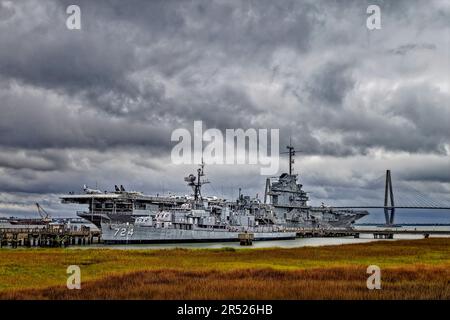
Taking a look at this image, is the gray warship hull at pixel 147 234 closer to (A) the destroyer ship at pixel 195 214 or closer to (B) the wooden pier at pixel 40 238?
(A) the destroyer ship at pixel 195 214

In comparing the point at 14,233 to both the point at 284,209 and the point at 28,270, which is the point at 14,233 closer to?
the point at 28,270

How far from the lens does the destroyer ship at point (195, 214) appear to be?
293 ft

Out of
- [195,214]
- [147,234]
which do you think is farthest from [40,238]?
[195,214]

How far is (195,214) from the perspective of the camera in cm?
9969

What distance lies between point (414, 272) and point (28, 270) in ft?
82.1

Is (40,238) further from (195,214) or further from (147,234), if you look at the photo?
(195,214)

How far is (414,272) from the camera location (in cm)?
2856

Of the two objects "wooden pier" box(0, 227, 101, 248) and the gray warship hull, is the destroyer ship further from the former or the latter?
"wooden pier" box(0, 227, 101, 248)

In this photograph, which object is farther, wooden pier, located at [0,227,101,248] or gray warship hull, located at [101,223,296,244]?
gray warship hull, located at [101,223,296,244]

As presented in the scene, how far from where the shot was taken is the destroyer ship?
89.4 metres

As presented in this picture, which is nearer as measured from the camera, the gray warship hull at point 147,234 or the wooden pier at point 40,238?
the wooden pier at point 40,238

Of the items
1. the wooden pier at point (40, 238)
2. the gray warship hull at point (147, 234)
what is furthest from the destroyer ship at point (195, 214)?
the wooden pier at point (40, 238)

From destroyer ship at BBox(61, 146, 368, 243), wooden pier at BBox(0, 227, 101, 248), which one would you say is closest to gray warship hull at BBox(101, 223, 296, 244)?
destroyer ship at BBox(61, 146, 368, 243)
